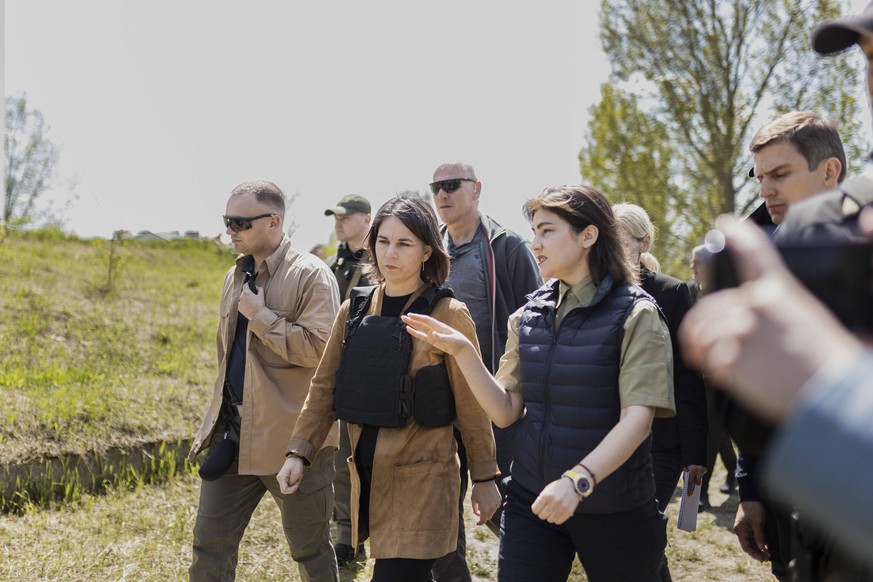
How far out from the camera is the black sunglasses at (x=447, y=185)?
5207mm

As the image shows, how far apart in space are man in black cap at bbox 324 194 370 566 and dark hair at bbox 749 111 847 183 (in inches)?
128

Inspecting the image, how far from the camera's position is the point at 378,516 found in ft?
11.0

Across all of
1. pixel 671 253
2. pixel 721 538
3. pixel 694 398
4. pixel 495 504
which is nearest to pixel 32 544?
pixel 495 504

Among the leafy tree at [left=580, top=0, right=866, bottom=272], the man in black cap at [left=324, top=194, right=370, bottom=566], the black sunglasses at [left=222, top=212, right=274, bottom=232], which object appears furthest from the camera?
the leafy tree at [left=580, top=0, right=866, bottom=272]

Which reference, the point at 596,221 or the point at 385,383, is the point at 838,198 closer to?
the point at 596,221

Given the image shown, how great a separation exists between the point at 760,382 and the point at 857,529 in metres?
0.16

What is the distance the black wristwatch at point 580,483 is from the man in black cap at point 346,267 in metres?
3.15

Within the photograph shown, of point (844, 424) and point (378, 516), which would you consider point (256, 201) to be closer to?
point (378, 516)

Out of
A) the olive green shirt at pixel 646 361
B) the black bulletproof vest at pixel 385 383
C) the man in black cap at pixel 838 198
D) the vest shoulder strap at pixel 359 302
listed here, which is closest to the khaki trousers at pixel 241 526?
the black bulletproof vest at pixel 385 383

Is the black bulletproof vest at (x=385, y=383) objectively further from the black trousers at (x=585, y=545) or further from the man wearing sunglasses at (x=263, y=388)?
the man wearing sunglasses at (x=263, y=388)

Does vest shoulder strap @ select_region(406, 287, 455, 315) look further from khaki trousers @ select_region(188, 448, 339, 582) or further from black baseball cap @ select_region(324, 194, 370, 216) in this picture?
black baseball cap @ select_region(324, 194, 370, 216)

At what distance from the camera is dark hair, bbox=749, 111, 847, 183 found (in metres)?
2.85

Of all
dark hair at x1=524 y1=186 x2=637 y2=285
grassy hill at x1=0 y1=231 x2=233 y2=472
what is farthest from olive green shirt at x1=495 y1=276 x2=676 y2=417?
grassy hill at x1=0 y1=231 x2=233 y2=472

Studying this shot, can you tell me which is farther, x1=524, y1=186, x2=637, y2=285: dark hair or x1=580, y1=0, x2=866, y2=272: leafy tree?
x1=580, y1=0, x2=866, y2=272: leafy tree
